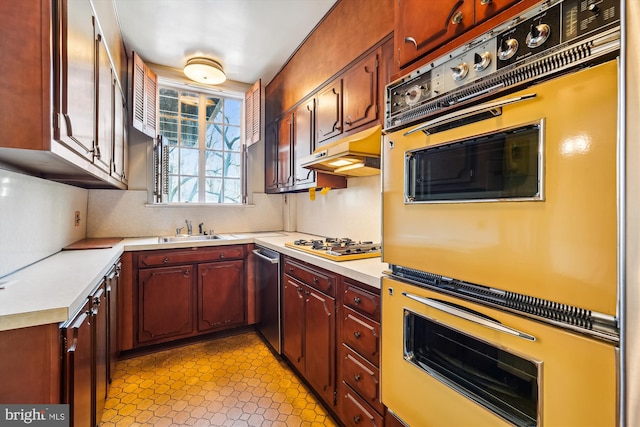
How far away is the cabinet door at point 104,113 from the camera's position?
1593 millimetres

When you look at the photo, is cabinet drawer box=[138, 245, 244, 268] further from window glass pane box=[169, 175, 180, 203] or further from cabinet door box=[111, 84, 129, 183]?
window glass pane box=[169, 175, 180, 203]

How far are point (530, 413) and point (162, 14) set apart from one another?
304cm

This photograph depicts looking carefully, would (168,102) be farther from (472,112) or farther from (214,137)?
(472,112)

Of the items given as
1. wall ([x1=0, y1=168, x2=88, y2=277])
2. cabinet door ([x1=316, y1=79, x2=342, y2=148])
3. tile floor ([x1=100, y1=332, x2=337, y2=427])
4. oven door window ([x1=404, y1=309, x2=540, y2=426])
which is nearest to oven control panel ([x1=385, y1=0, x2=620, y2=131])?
oven door window ([x1=404, y1=309, x2=540, y2=426])

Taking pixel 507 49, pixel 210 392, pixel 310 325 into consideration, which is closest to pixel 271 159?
pixel 310 325

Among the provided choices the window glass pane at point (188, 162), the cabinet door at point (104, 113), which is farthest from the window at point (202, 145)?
the cabinet door at point (104, 113)

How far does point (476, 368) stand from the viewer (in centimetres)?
92

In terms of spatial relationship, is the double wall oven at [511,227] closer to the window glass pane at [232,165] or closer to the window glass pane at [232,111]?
the window glass pane at [232,165]

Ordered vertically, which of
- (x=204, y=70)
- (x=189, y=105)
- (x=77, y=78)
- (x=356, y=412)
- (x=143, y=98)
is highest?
(x=204, y=70)

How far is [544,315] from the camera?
0.73m

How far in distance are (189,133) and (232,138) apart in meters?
0.48

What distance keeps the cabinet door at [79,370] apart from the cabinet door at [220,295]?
1.40m

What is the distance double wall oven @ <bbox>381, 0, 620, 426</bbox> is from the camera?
63 centimetres

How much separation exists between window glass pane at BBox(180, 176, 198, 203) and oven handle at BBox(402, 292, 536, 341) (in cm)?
294
